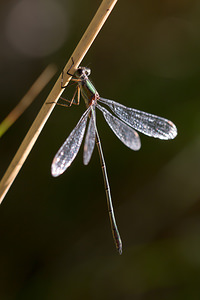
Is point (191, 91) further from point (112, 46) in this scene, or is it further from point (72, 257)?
point (72, 257)

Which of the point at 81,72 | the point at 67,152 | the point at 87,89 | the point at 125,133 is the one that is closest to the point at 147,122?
the point at 125,133

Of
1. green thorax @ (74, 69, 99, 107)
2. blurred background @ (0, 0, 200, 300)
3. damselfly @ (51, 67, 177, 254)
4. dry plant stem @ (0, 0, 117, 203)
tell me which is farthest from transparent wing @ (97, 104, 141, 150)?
dry plant stem @ (0, 0, 117, 203)

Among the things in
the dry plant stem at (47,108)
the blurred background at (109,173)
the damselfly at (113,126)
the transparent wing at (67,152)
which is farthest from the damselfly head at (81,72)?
the blurred background at (109,173)

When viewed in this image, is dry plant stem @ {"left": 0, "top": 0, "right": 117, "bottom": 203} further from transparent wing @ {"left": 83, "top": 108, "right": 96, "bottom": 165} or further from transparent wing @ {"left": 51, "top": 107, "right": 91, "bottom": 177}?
transparent wing @ {"left": 83, "top": 108, "right": 96, "bottom": 165}

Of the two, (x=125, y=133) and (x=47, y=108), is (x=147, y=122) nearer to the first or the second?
(x=125, y=133)

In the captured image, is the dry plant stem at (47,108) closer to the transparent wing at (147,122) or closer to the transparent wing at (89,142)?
the transparent wing at (89,142)

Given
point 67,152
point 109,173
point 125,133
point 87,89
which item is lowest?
point 109,173

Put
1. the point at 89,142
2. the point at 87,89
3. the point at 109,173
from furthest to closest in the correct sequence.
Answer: the point at 109,173 < the point at 87,89 < the point at 89,142

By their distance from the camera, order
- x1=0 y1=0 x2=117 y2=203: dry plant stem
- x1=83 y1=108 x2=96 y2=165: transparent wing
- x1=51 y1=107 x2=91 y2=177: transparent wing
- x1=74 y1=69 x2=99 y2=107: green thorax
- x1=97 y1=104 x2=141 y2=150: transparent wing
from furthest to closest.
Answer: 1. x1=97 y1=104 x2=141 y2=150: transparent wing
2. x1=74 y1=69 x2=99 y2=107: green thorax
3. x1=83 y1=108 x2=96 y2=165: transparent wing
4. x1=51 y1=107 x2=91 y2=177: transparent wing
5. x1=0 y1=0 x2=117 y2=203: dry plant stem
